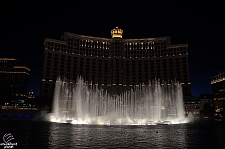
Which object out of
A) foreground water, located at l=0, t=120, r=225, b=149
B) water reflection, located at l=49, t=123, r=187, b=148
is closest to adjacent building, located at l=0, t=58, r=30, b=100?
foreground water, located at l=0, t=120, r=225, b=149

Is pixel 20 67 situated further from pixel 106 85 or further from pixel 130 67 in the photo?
pixel 130 67

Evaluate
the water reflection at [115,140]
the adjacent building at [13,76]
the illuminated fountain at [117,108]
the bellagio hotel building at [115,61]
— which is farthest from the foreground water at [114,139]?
the adjacent building at [13,76]

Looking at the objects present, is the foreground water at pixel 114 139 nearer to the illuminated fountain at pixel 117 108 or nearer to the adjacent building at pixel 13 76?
the illuminated fountain at pixel 117 108

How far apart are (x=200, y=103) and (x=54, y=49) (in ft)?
247

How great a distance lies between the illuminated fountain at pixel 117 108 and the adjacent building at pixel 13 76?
153 feet

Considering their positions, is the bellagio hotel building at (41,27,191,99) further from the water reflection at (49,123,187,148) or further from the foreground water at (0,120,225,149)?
the water reflection at (49,123,187,148)

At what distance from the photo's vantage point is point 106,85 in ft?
341

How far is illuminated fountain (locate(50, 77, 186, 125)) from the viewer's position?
40.9 m

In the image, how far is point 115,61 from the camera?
352ft

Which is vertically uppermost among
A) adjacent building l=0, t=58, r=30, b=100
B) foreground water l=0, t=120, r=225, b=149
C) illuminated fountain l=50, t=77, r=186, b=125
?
adjacent building l=0, t=58, r=30, b=100

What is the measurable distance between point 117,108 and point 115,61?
4863 cm

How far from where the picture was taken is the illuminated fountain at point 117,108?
40.9 meters

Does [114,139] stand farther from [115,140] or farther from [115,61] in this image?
[115,61]

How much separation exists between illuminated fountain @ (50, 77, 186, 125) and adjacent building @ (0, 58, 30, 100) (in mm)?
46626
